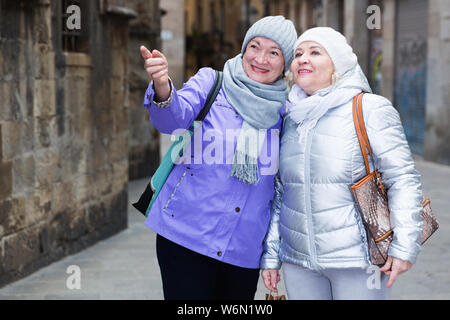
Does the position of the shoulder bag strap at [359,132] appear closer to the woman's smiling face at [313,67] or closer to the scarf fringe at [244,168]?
the woman's smiling face at [313,67]

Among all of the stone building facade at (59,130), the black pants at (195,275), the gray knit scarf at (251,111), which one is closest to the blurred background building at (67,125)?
the stone building facade at (59,130)

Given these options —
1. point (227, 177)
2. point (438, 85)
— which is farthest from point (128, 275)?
point (438, 85)

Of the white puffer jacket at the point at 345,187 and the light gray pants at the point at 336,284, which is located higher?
the white puffer jacket at the point at 345,187

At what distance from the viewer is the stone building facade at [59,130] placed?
573 centimetres

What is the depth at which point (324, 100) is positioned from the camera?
2893 millimetres

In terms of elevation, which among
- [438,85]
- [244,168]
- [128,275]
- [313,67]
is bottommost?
[128,275]

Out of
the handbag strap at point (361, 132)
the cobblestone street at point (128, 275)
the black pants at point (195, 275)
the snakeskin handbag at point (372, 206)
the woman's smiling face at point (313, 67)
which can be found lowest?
the cobblestone street at point (128, 275)

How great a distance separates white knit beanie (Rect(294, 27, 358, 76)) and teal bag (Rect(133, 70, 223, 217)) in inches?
17.9

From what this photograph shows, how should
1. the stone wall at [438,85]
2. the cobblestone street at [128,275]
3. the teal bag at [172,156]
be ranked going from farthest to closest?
the stone wall at [438,85]
the cobblestone street at [128,275]
the teal bag at [172,156]

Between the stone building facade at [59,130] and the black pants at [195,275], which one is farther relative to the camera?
the stone building facade at [59,130]

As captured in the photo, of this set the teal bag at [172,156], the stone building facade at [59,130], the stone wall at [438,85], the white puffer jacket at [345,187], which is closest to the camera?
the white puffer jacket at [345,187]

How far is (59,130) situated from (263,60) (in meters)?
3.81

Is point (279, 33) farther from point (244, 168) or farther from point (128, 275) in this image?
point (128, 275)
